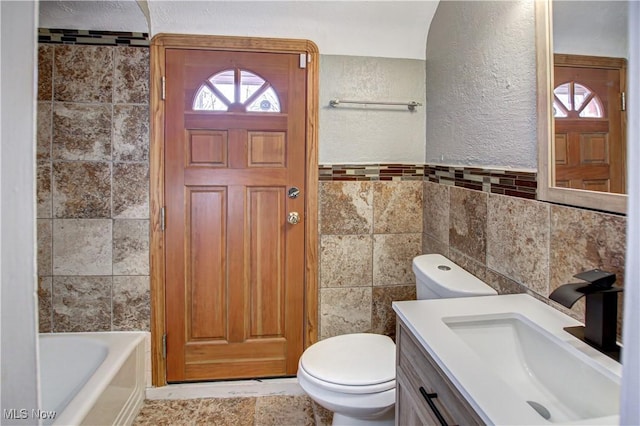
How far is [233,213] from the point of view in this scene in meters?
2.26

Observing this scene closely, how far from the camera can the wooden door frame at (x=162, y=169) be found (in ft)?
7.02

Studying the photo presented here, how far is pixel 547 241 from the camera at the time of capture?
1.31 m

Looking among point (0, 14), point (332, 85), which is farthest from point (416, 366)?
point (332, 85)

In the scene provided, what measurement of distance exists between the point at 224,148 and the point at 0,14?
1.88 m

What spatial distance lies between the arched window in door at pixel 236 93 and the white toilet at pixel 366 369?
1208 millimetres

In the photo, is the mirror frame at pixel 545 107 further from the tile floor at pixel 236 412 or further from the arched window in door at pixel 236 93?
the tile floor at pixel 236 412

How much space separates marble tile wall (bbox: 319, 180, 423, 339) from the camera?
2.32m

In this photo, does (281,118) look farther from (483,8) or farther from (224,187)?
(483,8)

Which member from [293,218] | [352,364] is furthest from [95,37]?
[352,364]

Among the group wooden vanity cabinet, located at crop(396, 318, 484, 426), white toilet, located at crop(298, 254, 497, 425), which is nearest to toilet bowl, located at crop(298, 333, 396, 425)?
white toilet, located at crop(298, 254, 497, 425)

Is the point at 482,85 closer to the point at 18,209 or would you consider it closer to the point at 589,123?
the point at 589,123

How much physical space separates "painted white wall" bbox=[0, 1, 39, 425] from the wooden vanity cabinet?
752 mm

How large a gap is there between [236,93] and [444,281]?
147 cm

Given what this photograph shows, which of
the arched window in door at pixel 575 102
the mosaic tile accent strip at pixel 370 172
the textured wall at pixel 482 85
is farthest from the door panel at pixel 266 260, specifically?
the arched window in door at pixel 575 102
